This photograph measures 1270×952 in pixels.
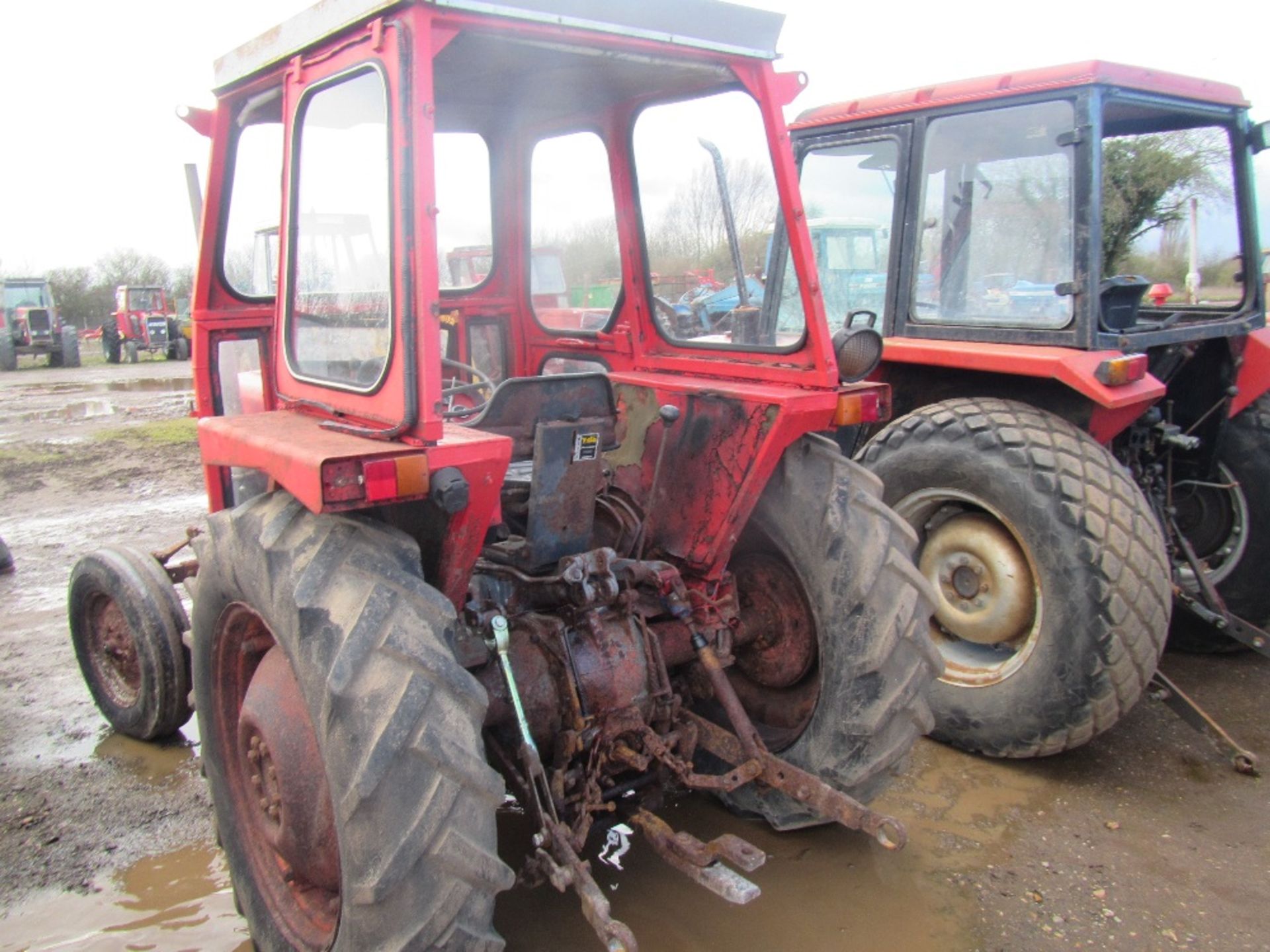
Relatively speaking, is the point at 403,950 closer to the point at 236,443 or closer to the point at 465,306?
the point at 236,443

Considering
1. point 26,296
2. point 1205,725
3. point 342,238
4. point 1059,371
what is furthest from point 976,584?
point 26,296

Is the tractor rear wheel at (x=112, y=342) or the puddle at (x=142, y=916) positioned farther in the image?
the tractor rear wheel at (x=112, y=342)

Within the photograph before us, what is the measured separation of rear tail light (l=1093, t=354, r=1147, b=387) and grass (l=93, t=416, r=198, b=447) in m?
9.36

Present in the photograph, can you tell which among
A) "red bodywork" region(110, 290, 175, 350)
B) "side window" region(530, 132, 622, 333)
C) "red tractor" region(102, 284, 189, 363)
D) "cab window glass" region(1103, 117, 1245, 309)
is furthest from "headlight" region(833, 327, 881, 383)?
"red bodywork" region(110, 290, 175, 350)

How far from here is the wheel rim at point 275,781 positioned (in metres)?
2.32

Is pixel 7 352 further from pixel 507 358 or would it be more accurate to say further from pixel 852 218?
pixel 852 218

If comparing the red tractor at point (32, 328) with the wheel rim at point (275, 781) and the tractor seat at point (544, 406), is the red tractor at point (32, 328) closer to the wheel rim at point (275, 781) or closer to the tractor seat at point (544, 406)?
the wheel rim at point (275, 781)

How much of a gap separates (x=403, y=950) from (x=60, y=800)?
208 centimetres

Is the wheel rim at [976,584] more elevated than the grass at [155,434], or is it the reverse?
the wheel rim at [976,584]

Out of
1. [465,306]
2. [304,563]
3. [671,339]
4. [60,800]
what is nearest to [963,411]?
[671,339]

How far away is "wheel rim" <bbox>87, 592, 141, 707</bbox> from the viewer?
Result: 3668mm

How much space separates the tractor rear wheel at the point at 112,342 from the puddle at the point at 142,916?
24.9 metres

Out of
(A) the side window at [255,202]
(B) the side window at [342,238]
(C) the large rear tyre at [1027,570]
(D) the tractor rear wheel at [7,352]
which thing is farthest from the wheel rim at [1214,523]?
(D) the tractor rear wheel at [7,352]

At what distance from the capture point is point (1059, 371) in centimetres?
351
